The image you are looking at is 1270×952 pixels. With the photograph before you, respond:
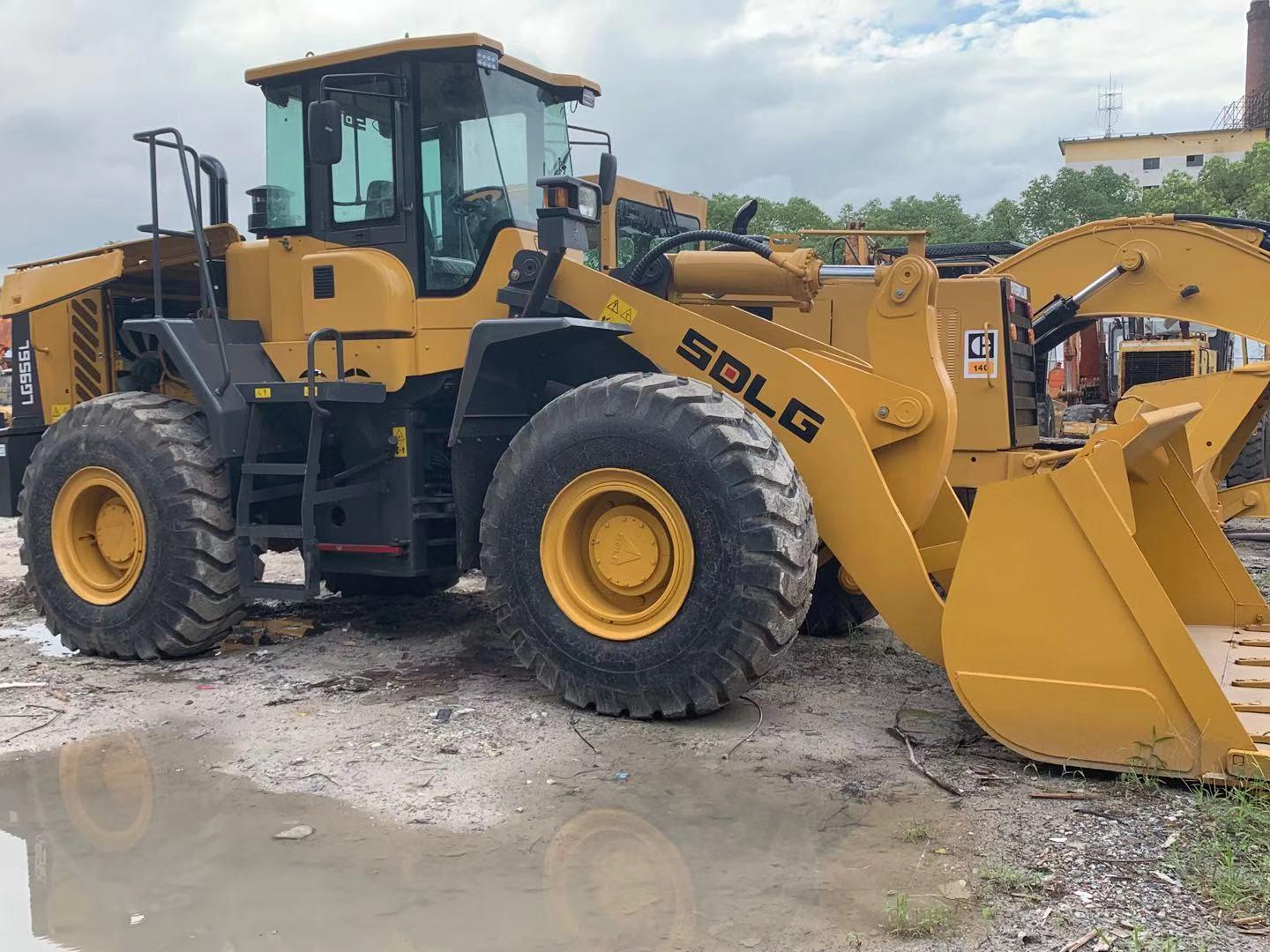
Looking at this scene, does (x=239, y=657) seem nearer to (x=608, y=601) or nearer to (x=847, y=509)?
(x=608, y=601)

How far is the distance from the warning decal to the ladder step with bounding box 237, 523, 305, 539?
4.29 m

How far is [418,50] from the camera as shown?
19.9ft

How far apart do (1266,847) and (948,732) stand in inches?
57.9

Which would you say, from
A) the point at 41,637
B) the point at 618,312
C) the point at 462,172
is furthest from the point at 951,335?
the point at 41,637

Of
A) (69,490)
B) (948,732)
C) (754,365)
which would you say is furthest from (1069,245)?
(69,490)

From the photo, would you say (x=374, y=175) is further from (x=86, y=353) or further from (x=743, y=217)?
(x=86, y=353)

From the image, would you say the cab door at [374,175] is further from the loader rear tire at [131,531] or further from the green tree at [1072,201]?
the green tree at [1072,201]

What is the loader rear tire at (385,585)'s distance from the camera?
8.20 meters

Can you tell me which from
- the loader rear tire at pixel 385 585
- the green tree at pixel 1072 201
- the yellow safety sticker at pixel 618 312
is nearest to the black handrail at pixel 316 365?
the yellow safety sticker at pixel 618 312

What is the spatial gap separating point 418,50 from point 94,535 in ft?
10.6

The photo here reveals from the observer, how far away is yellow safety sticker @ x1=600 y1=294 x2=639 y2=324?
559 centimetres

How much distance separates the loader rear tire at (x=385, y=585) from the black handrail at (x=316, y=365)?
2125 mm

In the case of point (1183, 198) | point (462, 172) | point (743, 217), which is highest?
point (1183, 198)

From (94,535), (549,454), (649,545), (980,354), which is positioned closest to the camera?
(649,545)
